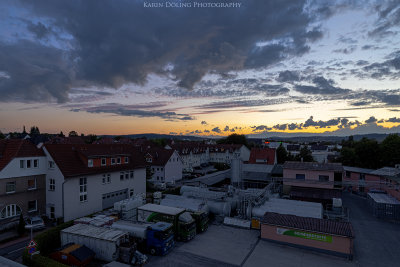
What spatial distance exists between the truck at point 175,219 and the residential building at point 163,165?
26675 mm

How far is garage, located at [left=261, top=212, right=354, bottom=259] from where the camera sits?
61.0 ft

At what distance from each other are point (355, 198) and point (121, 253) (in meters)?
38.1

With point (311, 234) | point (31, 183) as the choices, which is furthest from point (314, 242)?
point (31, 183)

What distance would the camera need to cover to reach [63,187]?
25156mm

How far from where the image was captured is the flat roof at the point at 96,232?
1775cm

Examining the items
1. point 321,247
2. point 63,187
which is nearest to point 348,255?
point 321,247

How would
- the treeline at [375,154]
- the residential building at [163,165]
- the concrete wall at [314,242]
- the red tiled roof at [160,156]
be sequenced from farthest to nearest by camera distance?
the red tiled roof at [160,156] → the residential building at [163,165] → the treeline at [375,154] → the concrete wall at [314,242]

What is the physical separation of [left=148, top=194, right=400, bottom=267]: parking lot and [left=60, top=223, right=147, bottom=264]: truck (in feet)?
5.57

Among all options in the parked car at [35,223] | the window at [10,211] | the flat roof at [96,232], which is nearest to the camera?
the flat roof at [96,232]

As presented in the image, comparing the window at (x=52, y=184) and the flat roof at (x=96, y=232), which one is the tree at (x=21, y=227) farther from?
the flat roof at (x=96, y=232)

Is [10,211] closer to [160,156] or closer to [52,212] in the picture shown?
[52,212]

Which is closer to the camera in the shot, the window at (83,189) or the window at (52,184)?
the window at (52,184)

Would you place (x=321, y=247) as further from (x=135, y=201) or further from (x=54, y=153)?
(x=54, y=153)

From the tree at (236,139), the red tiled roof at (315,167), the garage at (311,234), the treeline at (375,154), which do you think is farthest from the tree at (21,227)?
the tree at (236,139)
